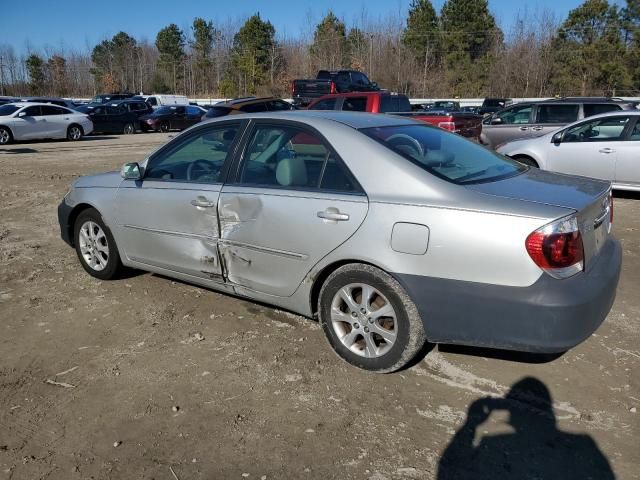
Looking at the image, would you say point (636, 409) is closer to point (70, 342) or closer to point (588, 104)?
→ point (70, 342)

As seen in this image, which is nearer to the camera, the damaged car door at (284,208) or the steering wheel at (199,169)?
the damaged car door at (284,208)

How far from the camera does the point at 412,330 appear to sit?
3.25m

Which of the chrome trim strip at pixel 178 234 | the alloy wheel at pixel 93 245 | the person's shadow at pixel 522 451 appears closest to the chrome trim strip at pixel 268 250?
the chrome trim strip at pixel 178 234

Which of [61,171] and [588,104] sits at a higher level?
[588,104]

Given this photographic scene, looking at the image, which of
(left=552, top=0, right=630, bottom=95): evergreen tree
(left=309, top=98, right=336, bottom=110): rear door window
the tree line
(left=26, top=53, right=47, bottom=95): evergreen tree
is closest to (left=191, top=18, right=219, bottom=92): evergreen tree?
the tree line

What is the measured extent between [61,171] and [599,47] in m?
50.0

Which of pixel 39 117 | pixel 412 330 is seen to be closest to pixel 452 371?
pixel 412 330

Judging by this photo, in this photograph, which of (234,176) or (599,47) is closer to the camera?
(234,176)

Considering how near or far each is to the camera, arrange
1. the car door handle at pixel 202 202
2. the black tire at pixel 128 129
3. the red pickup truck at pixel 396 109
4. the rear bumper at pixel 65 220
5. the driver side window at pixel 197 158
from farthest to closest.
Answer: the black tire at pixel 128 129 < the red pickup truck at pixel 396 109 < the rear bumper at pixel 65 220 < the driver side window at pixel 197 158 < the car door handle at pixel 202 202

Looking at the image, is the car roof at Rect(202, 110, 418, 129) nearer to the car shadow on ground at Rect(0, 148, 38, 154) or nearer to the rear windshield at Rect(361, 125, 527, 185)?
the rear windshield at Rect(361, 125, 527, 185)

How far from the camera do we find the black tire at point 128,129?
88.7 feet

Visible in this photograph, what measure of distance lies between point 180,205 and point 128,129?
25.0m

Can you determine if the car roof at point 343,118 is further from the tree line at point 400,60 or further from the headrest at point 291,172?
the tree line at point 400,60

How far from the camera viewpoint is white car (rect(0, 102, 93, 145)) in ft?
65.9
